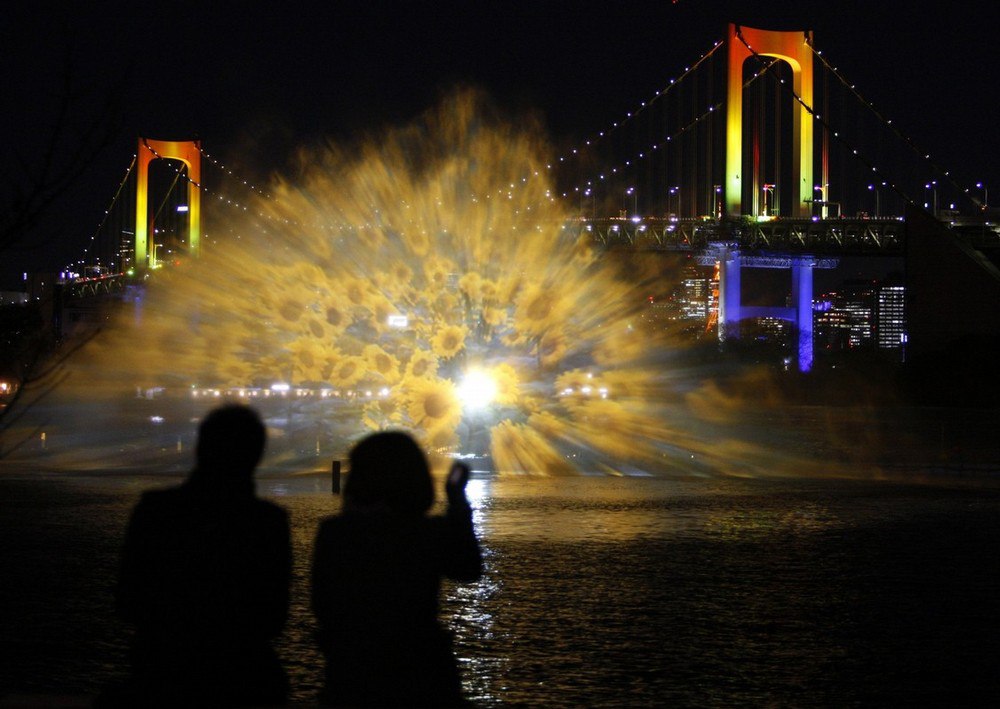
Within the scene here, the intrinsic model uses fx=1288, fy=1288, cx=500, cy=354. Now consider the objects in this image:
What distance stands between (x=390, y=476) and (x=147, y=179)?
9209 cm

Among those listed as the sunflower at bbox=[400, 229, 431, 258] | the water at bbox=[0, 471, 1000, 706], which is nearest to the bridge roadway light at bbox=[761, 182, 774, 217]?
the sunflower at bbox=[400, 229, 431, 258]

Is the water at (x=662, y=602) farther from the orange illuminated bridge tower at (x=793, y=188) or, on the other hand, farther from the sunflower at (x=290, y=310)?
the orange illuminated bridge tower at (x=793, y=188)

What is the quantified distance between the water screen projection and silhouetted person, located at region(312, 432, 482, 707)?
182 inches

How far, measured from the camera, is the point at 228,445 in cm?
350

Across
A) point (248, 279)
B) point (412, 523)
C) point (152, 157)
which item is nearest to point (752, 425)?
point (248, 279)

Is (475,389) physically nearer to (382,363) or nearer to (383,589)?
(382,363)

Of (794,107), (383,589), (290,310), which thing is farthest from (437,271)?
(794,107)

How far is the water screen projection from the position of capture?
27.0 meters

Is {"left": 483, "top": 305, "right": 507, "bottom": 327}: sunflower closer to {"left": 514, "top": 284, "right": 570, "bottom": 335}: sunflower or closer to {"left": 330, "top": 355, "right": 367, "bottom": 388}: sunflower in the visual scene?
{"left": 514, "top": 284, "right": 570, "bottom": 335}: sunflower

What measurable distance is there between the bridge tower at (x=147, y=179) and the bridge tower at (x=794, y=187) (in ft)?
121

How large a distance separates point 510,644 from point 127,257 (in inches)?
3445

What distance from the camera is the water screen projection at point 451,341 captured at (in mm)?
26953

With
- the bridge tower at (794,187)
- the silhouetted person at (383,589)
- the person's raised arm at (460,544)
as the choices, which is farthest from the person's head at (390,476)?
the bridge tower at (794,187)

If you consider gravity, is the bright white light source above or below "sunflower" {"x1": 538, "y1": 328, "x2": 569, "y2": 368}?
below
